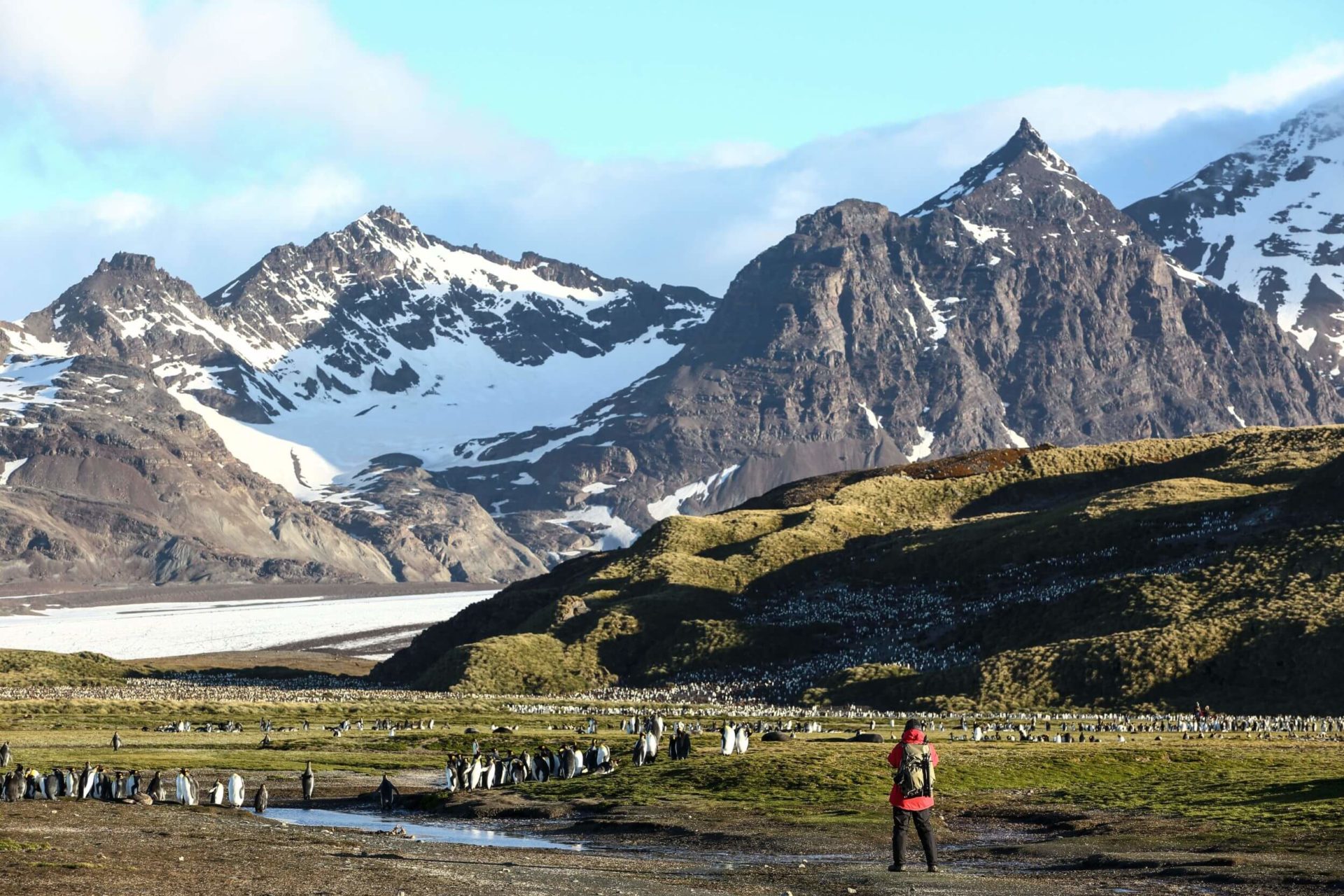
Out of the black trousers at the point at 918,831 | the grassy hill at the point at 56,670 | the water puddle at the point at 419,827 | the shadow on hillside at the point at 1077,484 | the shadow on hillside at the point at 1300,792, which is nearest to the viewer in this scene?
the black trousers at the point at 918,831

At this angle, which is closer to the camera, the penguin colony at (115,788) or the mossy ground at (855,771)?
the mossy ground at (855,771)

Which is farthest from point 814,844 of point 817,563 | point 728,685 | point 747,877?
point 817,563

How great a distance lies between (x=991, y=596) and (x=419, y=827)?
90.6m

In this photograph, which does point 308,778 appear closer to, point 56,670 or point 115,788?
point 115,788

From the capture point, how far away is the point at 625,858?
40156 millimetres

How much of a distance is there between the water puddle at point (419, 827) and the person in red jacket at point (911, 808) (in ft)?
39.1

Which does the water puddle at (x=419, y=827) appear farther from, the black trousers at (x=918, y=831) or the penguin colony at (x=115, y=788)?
the black trousers at (x=918, y=831)

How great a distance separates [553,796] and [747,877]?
69.9 ft

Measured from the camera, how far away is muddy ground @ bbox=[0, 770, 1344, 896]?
1266 inches

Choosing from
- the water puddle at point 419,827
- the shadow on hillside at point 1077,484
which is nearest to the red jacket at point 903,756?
the water puddle at point 419,827

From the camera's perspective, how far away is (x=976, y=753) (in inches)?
2510

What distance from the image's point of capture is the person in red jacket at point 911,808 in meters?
31.9

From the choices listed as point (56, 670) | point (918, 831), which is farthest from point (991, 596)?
point (918, 831)

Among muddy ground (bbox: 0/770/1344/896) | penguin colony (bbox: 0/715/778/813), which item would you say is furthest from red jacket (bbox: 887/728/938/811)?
penguin colony (bbox: 0/715/778/813)
